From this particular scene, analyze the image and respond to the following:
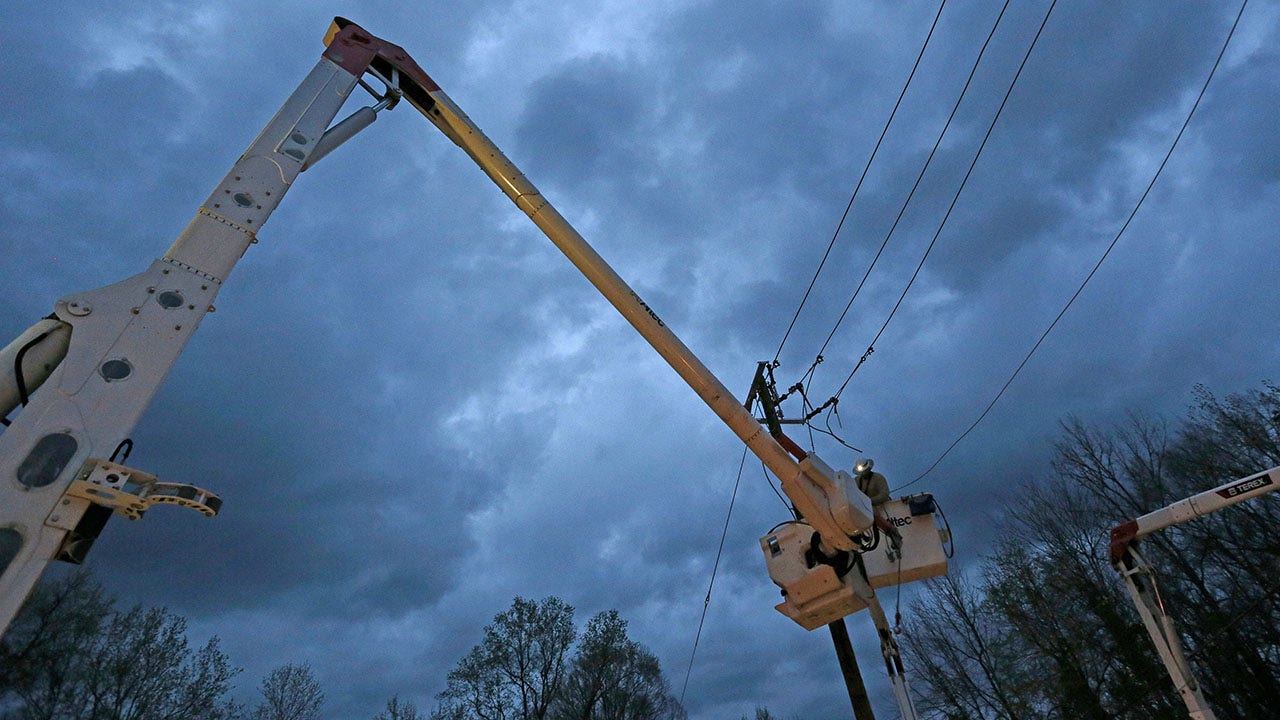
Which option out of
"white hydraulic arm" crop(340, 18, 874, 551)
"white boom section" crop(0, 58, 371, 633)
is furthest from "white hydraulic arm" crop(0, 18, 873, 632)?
"white hydraulic arm" crop(340, 18, 874, 551)

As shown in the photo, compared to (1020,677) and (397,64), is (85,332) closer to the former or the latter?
(397,64)

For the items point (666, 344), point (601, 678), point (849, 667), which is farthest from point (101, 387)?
point (601, 678)

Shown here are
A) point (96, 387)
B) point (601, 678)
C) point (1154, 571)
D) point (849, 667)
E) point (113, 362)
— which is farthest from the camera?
point (601, 678)

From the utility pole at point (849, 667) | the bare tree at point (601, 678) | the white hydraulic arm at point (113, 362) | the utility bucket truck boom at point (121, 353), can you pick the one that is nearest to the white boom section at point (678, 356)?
the utility bucket truck boom at point (121, 353)

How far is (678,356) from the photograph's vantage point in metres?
8.64

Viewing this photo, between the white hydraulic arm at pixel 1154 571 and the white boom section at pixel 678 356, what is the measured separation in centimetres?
393

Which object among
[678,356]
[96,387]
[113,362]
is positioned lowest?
[96,387]

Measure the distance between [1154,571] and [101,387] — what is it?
1084cm

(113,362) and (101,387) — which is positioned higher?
(113,362)

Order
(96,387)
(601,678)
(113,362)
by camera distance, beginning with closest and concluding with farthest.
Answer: (96,387), (113,362), (601,678)

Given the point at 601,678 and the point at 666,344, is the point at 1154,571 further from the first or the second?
the point at 601,678

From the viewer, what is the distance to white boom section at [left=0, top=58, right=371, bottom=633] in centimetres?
353

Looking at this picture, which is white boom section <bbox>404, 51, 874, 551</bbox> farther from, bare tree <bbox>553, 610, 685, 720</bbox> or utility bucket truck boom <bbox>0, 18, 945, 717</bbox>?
bare tree <bbox>553, 610, 685, 720</bbox>

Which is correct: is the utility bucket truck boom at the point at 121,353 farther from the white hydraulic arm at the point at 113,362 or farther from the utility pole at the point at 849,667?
the utility pole at the point at 849,667
